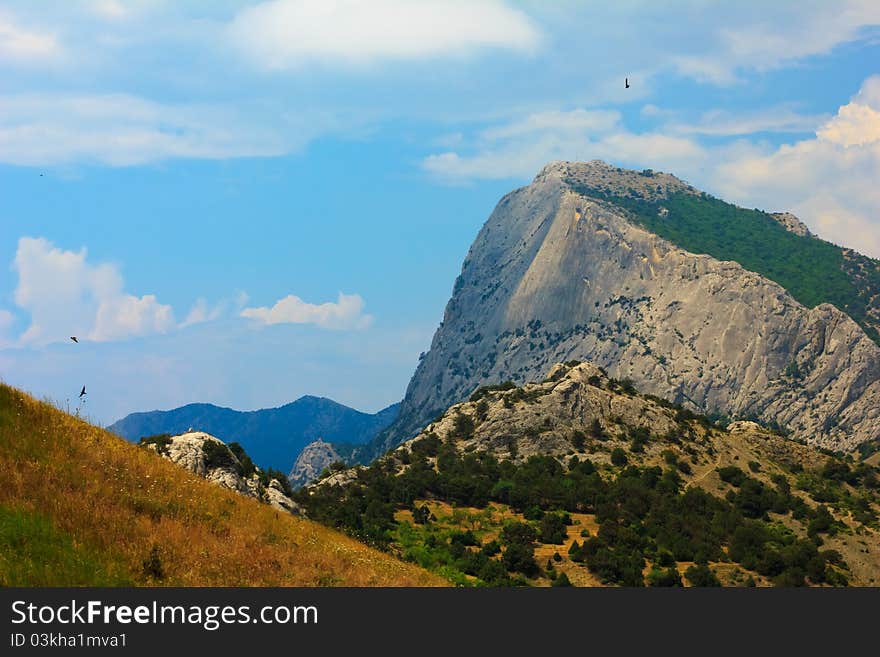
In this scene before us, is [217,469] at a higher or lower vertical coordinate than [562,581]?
higher

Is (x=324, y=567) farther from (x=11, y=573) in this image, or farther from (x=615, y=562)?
(x=615, y=562)

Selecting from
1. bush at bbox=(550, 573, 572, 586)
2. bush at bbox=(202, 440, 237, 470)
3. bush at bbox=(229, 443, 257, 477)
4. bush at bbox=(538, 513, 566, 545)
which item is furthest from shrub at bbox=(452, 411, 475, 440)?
bush at bbox=(202, 440, 237, 470)

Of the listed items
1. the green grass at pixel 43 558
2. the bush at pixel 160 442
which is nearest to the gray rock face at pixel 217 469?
the bush at pixel 160 442

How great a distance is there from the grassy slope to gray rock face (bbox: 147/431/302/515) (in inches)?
812

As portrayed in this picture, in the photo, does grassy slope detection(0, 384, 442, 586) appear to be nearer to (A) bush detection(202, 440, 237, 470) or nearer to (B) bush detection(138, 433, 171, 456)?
(B) bush detection(138, 433, 171, 456)

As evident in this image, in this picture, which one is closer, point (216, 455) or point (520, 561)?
point (216, 455)

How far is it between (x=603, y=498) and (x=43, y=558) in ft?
251

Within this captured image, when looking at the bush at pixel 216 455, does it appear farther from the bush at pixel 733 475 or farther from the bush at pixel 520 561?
the bush at pixel 733 475

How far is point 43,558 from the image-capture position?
2033 centimetres

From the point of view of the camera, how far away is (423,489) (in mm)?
96625

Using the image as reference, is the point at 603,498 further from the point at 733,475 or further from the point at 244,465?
the point at 244,465

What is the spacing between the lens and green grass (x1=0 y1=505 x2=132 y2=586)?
1953 cm

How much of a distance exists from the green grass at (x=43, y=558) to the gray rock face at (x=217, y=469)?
2791 centimetres

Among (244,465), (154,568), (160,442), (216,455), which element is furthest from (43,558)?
(244,465)
